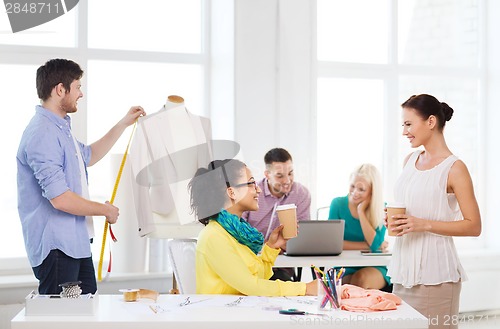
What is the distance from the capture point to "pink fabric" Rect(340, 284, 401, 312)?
2592 mm

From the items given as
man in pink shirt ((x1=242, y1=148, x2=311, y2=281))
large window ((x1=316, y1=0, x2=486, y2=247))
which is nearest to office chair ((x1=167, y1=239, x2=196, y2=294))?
man in pink shirt ((x1=242, y1=148, x2=311, y2=281))

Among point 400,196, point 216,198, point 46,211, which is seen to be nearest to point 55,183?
point 46,211

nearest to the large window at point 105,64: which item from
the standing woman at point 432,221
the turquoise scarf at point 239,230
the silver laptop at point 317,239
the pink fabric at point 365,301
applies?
the silver laptop at point 317,239

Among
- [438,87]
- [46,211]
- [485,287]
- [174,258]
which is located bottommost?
[485,287]

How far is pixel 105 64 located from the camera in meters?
5.52

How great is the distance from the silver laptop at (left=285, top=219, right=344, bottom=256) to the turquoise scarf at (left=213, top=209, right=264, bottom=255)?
132cm

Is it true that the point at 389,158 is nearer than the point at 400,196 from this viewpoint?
No

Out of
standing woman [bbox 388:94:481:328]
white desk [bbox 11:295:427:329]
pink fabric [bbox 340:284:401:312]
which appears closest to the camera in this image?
white desk [bbox 11:295:427:329]

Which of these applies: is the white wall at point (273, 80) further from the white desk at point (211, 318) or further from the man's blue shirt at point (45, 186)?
the white desk at point (211, 318)

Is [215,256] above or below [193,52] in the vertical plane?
below

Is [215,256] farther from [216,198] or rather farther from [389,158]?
[389,158]

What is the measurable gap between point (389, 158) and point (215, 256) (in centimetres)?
370

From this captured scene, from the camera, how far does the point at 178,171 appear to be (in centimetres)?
491

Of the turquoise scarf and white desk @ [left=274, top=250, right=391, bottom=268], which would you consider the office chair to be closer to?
the turquoise scarf
